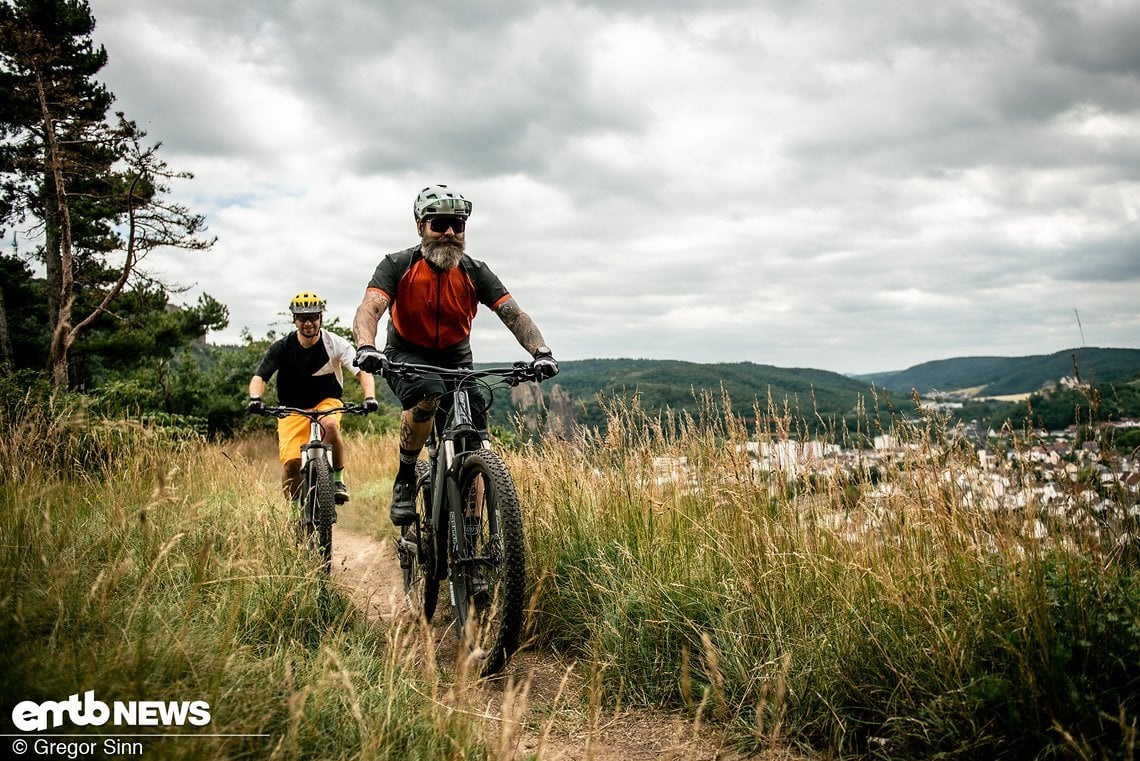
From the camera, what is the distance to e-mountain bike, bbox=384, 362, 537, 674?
311 centimetres

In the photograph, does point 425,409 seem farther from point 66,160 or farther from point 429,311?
point 66,160

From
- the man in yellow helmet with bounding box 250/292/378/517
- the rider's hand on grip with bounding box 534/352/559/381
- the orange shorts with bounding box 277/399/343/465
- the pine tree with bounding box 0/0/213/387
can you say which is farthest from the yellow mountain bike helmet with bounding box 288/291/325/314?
the pine tree with bounding box 0/0/213/387

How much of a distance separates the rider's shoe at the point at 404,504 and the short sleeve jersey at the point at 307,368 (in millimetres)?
1889

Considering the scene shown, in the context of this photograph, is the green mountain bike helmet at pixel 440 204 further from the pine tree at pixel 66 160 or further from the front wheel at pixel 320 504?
the pine tree at pixel 66 160

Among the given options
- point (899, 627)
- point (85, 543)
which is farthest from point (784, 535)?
point (85, 543)

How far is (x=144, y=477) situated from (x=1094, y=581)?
6467mm

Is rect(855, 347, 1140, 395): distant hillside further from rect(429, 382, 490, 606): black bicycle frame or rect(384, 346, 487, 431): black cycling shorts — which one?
rect(429, 382, 490, 606): black bicycle frame

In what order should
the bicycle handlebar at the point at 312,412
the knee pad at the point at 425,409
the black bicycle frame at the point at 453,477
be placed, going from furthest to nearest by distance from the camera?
1. the bicycle handlebar at the point at 312,412
2. the knee pad at the point at 425,409
3. the black bicycle frame at the point at 453,477

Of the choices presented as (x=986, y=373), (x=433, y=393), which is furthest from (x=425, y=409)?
(x=986, y=373)

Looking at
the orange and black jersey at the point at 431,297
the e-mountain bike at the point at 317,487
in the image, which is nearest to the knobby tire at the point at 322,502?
the e-mountain bike at the point at 317,487

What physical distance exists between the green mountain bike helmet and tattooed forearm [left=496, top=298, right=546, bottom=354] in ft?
2.26

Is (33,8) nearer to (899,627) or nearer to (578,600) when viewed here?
(578,600)

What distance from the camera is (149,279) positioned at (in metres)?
17.4

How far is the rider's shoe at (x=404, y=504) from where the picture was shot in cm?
441
